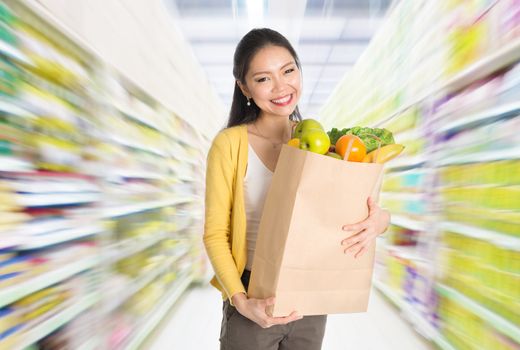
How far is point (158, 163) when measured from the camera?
2949mm

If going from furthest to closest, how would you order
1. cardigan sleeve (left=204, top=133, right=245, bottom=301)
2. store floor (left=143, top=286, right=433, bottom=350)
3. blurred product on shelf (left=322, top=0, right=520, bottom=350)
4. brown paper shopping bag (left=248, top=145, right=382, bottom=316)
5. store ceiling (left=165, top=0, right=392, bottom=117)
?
1. store ceiling (left=165, top=0, right=392, bottom=117)
2. store floor (left=143, top=286, right=433, bottom=350)
3. blurred product on shelf (left=322, top=0, right=520, bottom=350)
4. cardigan sleeve (left=204, top=133, right=245, bottom=301)
5. brown paper shopping bag (left=248, top=145, right=382, bottom=316)

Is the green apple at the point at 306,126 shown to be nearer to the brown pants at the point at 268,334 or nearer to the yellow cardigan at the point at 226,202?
the yellow cardigan at the point at 226,202

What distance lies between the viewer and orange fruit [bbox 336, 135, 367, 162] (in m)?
0.97

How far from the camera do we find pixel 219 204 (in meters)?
1.16

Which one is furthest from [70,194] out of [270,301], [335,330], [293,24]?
[293,24]

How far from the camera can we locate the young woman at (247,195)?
1135 mm

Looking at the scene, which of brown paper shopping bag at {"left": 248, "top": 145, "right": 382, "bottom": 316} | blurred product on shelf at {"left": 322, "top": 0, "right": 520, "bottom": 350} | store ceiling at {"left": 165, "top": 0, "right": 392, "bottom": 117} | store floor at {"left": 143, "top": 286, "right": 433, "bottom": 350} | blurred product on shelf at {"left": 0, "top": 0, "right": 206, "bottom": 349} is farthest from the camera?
store ceiling at {"left": 165, "top": 0, "right": 392, "bottom": 117}

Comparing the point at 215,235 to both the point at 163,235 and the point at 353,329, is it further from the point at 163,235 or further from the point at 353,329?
the point at 353,329

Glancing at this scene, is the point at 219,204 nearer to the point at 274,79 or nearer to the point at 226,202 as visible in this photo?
the point at 226,202

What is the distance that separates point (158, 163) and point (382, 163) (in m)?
2.24

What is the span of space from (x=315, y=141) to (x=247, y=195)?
1.14 ft

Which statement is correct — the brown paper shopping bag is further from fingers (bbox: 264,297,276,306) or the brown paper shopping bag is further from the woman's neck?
the woman's neck

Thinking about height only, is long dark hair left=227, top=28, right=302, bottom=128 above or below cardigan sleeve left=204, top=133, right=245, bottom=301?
above

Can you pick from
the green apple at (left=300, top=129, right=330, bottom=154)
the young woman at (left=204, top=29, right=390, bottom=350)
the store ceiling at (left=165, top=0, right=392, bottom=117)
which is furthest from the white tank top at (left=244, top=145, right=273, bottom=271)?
the store ceiling at (left=165, top=0, right=392, bottom=117)
